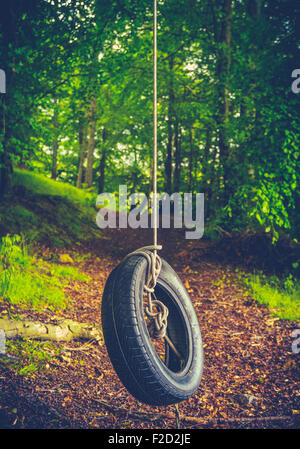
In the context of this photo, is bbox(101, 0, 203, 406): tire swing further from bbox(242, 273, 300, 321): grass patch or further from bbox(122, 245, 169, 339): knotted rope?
bbox(242, 273, 300, 321): grass patch

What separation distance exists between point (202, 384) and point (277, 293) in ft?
9.82

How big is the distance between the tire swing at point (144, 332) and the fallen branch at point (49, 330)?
5.85 ft

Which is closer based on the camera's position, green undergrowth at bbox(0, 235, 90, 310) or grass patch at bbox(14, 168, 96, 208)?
green undergrowth at bbox(0, 235, 90, 310)

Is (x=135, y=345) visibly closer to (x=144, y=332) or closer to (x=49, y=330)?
Result: (x=144, y=332)

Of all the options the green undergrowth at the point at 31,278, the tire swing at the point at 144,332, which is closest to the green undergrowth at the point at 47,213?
the green undergrowth at the point at 31,278

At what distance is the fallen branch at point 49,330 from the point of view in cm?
346

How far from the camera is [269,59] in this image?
5898 millimetres

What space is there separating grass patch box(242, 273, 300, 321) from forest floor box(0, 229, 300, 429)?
0.67ft

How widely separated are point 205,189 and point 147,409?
7219 millimetres

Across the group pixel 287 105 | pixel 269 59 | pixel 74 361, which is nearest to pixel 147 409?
pixel 74 361

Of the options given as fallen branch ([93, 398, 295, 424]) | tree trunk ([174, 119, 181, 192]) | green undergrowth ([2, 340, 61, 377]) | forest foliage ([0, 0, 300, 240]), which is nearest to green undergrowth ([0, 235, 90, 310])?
green undergrowth ([2, 340, 61, 377])

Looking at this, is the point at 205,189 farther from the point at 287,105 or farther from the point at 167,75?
the point at 287,105

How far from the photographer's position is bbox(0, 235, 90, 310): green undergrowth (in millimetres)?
4312

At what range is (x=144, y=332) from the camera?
6.17 ft
